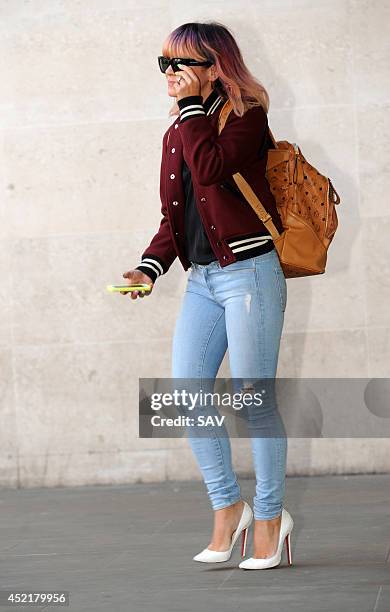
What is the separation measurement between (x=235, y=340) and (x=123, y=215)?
95.2 inches

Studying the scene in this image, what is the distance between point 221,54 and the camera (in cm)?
374

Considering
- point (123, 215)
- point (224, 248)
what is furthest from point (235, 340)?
point (123, 215)

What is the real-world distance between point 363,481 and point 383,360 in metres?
0.65

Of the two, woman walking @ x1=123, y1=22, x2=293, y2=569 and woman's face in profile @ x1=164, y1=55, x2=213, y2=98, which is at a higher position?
woman's face in profile @ x1=164, y1=55, x2=213, y2=98

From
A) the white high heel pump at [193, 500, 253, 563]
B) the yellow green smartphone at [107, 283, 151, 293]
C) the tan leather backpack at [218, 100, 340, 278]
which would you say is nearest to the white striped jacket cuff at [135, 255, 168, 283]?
the yellow green smartphone at [107, 283, 151, 293]

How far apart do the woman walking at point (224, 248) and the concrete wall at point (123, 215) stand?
2123 mm

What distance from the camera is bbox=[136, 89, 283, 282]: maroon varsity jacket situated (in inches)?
143

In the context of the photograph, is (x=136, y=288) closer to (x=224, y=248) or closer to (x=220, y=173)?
(x=224, y=248)

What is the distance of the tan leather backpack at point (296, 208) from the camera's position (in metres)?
3.75

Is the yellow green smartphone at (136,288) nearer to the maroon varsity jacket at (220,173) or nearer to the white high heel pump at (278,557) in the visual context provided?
the maroon varsity jacket at (220,173)

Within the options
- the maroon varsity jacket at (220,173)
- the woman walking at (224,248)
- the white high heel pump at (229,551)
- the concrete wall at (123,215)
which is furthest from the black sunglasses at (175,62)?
the concrete wall at (123,215)

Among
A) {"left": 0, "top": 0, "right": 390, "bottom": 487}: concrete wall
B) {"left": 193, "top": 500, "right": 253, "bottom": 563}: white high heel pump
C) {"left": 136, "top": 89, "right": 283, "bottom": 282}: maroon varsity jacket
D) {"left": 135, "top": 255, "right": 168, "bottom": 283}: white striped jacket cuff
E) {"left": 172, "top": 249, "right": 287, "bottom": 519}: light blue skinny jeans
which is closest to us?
{"left": 136, "top": 89, "right": 283, "bottom": 282}: maroon varsity jacket

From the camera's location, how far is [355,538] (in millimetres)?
4316

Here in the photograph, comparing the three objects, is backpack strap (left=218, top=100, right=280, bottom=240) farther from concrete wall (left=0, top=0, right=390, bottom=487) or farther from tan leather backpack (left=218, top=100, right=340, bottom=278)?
concrete wall (left=0, top=0, right=390, bottom=487)
